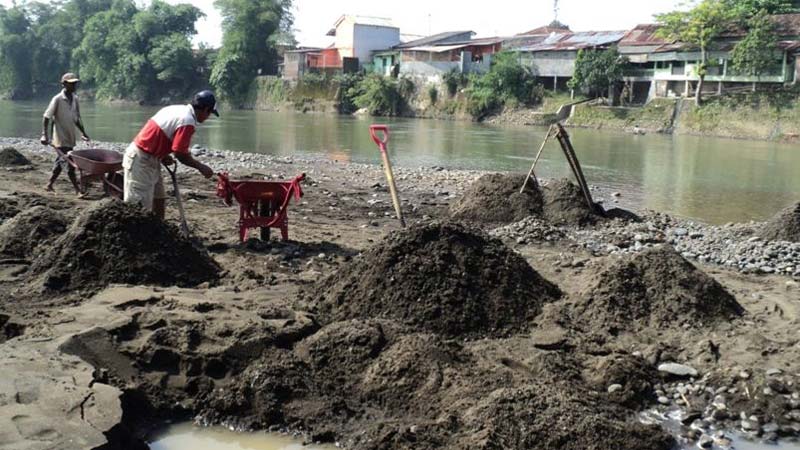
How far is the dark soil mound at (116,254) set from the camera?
6.40 meters

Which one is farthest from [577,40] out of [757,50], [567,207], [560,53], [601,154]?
[567,207]

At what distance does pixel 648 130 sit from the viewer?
38.4 m

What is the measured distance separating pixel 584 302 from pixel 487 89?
138 feet

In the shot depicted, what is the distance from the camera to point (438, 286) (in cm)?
610

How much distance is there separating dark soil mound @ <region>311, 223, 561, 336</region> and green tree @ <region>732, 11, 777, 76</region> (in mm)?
35344

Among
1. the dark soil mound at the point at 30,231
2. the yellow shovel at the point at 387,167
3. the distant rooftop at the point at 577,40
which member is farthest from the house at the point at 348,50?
the dark soil mound at the point at 30,231

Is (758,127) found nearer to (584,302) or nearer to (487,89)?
(487,89)

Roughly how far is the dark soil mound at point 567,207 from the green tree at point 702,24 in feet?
100

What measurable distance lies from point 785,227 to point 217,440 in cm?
865

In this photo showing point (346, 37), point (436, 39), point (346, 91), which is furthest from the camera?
point (346, 37)

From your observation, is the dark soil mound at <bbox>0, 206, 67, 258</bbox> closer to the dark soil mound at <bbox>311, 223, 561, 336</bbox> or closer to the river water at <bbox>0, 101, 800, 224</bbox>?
the dark soil mound at <bbox>311, 223, 561, 336</bbox>

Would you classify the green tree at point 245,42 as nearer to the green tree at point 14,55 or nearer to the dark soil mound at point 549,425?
the green tree at point 14,55

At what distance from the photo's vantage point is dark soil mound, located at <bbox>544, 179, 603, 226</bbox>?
11.2m

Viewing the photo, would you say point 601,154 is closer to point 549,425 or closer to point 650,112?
point 650,112
